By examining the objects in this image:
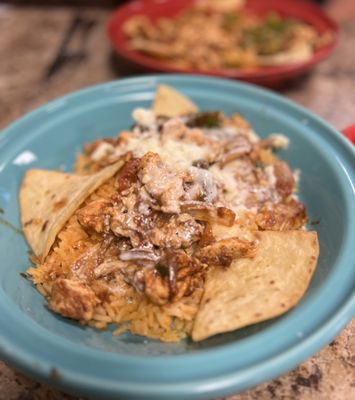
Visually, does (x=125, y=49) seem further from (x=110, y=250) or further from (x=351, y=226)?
(x=351, y=226)

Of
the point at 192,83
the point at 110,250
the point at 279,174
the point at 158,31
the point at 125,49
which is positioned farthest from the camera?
the point at 158,31

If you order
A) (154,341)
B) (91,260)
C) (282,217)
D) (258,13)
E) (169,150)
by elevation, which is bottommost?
(154,341)

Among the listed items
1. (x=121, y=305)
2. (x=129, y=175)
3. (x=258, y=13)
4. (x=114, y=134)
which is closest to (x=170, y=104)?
(x=114, y=134)

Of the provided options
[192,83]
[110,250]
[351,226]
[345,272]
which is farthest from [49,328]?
[192,83]

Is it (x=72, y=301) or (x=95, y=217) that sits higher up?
(x=95, y=217)

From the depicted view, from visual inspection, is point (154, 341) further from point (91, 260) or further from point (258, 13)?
point (258, 13)

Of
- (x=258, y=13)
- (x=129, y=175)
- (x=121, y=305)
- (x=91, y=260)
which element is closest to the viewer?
(x=121, y=305)
